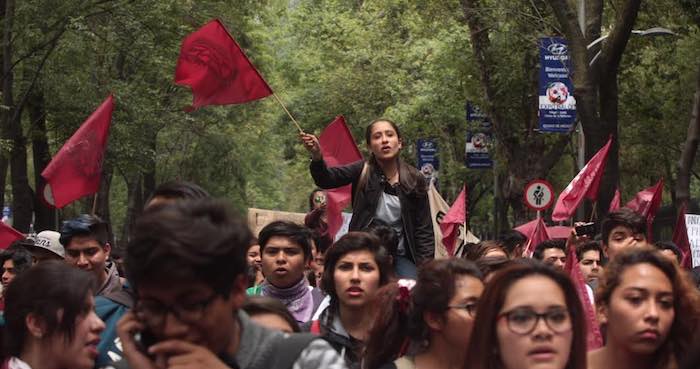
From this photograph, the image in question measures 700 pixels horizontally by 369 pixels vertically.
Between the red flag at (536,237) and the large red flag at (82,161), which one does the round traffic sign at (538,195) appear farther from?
the large red flag at (82,161)

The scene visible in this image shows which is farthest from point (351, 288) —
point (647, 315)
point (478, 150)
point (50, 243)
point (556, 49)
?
point (478, 150)

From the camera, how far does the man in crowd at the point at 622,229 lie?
33.4 feet

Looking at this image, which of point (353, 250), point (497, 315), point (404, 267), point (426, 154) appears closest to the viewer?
point (497, 315)

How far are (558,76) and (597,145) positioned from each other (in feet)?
30.6

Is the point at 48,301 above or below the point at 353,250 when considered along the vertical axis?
below

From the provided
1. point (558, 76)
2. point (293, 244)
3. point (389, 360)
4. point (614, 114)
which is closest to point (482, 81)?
point (558, 76)

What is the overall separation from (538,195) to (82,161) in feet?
55.2

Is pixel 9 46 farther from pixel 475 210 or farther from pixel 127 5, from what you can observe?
pixel 475 210

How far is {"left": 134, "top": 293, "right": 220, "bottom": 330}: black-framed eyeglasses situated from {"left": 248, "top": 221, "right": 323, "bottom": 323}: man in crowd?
5.19 meters

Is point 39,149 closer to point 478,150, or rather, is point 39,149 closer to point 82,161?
point 478,150

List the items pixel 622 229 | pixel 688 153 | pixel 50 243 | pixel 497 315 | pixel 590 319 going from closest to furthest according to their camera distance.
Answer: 1. pixel 497 315
2. pixel 590 319
3. pixel 50 243
4. pixel 622 229
5. pixel 688 153

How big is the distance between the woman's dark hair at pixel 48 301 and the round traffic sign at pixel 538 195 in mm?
20990

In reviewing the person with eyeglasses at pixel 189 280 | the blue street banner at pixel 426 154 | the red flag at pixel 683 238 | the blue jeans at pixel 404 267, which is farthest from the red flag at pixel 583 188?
the blue street banner at pixel 426 154

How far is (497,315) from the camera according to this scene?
15.4 feet
